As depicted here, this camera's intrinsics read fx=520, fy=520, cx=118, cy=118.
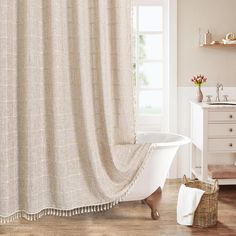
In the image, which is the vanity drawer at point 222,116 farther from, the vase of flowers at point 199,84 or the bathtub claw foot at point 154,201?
the bathtub claw foot at point 154,201

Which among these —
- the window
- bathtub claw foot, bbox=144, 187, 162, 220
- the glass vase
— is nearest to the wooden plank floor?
bathtub claw foot, bbox=144, 187, 162, 220

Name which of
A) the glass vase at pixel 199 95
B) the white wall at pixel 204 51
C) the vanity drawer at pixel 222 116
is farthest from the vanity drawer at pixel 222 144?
the white wall at pixel 204 51

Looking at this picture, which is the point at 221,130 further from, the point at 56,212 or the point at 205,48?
the point at 56,212

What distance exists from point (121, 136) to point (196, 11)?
186 cm

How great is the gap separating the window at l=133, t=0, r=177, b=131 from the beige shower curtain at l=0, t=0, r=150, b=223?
57.5 inches

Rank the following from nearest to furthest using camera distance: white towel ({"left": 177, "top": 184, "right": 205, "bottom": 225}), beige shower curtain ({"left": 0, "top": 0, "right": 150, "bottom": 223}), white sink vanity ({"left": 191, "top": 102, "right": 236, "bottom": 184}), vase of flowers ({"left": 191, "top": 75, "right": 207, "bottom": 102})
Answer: beige shower curtain ({"left": 0, "top": 0, "right": 150, "bottom": 223}), white towel ({"left": 177, "top": 184, "right": 205, "bottom": 225}), white sink vanity ({"left": 191, "top": 102, "right": 236, "bottom": 184}), vase of flowers ({"left": 191, "top": 75, "right": 207, "bottom": 102})

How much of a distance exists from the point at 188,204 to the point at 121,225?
498 millimetres

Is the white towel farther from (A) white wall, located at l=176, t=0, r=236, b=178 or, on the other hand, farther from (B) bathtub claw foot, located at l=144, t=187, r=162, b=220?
(A) white wall, located at l=176, t=0, r=236, b=178

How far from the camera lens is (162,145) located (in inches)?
150

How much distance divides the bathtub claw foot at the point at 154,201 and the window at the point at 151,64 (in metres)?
1.29

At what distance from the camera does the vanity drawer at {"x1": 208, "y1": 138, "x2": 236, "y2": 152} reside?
442cm

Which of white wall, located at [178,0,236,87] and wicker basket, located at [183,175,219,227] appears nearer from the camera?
wicker basket, located at [183,175,219,227]

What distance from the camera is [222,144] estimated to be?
14.5ft

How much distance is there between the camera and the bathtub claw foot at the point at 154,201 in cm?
384
